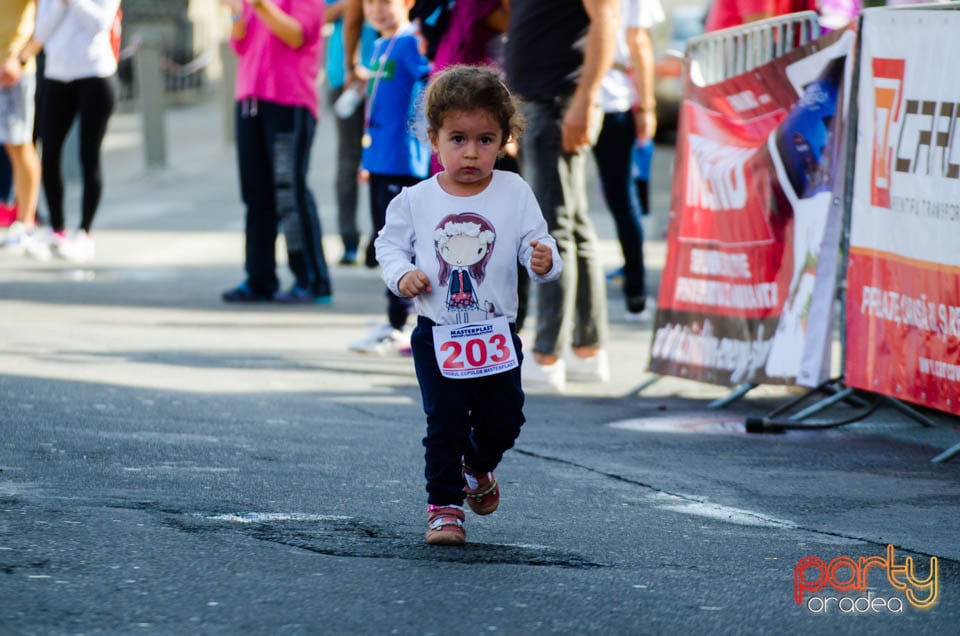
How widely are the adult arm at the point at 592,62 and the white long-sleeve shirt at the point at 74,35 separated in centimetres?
486

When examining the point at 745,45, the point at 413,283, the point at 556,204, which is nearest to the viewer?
the point at 413,283

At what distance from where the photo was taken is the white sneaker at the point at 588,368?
7.83 meters

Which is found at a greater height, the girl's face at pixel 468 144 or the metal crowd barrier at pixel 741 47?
the metal crowd barrier at pixel 741 47

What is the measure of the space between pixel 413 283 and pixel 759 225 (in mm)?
2908

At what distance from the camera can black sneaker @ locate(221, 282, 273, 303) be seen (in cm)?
1017

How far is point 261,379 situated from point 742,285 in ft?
6.87

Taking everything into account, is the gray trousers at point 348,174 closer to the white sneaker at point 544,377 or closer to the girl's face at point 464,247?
the white sneaker at point 544,377

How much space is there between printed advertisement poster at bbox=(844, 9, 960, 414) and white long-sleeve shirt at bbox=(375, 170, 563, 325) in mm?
1956

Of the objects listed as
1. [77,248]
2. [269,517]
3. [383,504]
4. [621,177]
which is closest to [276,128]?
[621,177]

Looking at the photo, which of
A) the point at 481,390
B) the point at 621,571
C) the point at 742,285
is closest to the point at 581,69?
the point at 742,285

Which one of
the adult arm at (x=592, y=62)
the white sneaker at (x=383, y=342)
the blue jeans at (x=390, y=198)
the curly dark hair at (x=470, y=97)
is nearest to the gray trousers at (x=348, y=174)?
the blue jeans at (x=390, y=198)

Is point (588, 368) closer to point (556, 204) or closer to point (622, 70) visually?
point (556, 204)

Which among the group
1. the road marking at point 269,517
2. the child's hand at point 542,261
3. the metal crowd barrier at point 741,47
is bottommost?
the road marking at point 269,517

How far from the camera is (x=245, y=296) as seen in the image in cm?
1019
